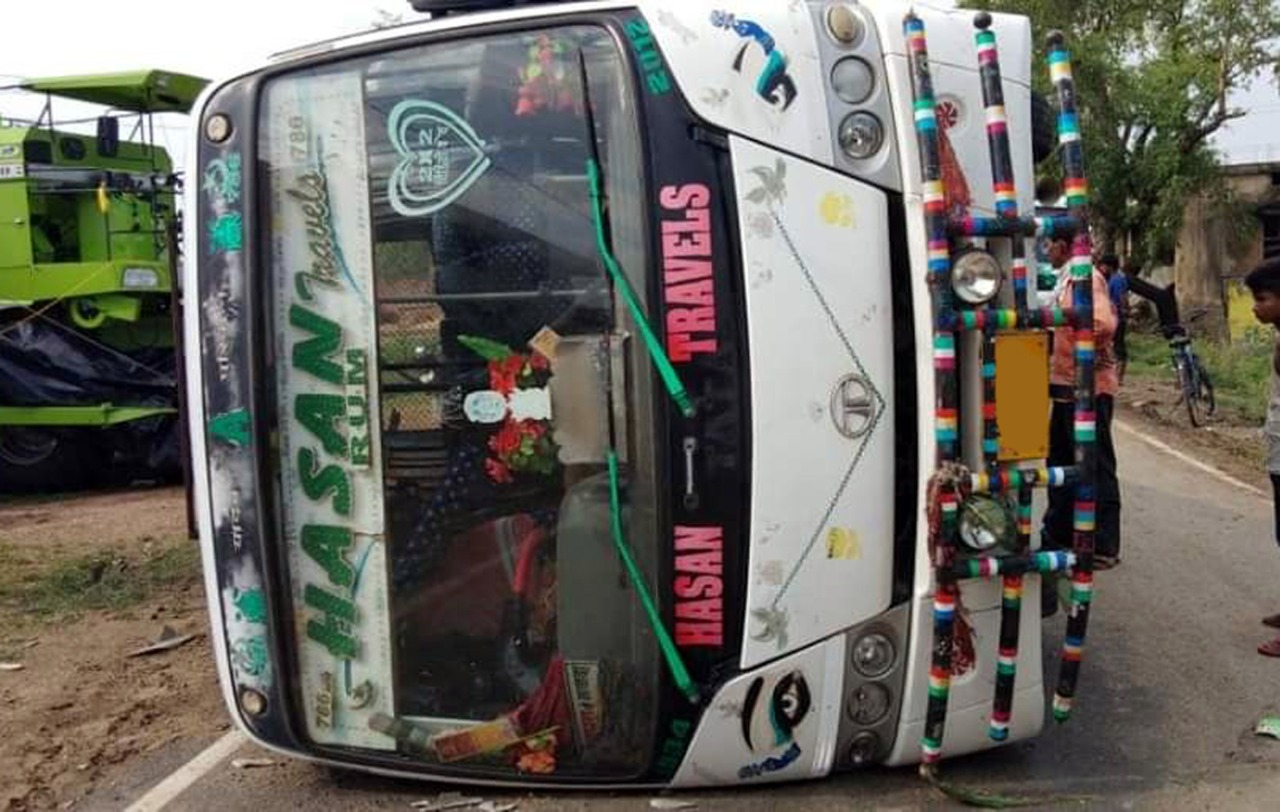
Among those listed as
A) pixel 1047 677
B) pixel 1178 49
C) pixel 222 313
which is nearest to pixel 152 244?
pixel 222 313

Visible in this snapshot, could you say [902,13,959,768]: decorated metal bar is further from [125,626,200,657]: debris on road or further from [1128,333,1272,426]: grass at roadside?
[1128,333,1272,426]: grass at roadside

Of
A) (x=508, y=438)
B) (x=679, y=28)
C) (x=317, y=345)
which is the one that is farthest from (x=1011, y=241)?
(x=317, y=345)

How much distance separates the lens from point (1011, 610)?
320 centimetres

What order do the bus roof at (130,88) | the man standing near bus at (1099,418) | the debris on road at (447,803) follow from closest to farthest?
the debris on road at (447,803) → the man standing near bus at (1099,418) → the bus roof at (130,88)

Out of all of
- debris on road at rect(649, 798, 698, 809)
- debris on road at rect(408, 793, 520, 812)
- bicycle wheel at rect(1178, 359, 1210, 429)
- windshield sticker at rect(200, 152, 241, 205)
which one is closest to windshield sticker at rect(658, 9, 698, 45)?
windshield sticker at rect(200, 152, 241, 205)

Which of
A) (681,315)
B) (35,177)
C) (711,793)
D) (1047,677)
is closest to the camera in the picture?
(681,315)

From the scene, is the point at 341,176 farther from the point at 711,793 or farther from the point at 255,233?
the point at 711,793

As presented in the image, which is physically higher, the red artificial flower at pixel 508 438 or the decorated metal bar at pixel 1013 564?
the red artificial flower at pixel 508 438

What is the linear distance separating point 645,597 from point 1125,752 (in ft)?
5.94

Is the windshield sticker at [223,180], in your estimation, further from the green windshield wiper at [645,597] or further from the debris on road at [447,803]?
the debris on road at [447,803]

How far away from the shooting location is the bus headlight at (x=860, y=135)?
3146 millimetres

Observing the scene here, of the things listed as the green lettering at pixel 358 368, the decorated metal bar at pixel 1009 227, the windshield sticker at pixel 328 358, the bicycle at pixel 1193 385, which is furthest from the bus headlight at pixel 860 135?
the bicycle at pixel 1193 385

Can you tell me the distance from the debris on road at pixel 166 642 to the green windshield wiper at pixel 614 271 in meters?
3.52

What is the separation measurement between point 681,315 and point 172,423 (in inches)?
321
